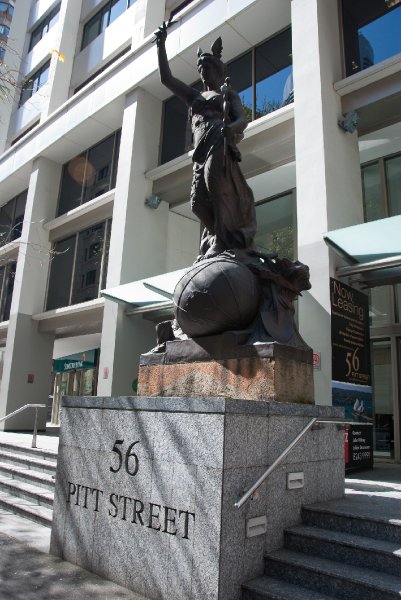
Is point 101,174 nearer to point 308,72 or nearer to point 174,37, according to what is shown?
point 174,37

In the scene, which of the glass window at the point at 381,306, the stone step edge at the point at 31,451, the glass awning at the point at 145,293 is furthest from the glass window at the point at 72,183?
the glass window at the point at 381,306

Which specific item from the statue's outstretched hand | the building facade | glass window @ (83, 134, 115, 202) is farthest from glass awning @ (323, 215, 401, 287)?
glass window @ (83, 134, 115, 202)

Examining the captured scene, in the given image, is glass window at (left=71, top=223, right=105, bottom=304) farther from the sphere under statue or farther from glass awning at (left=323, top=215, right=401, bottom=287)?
the sphere under statue

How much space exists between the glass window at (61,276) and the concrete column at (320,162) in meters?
11.1

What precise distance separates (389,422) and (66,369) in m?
17.9

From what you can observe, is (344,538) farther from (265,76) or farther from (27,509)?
(265,76)

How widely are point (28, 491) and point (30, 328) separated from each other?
41.0 feet

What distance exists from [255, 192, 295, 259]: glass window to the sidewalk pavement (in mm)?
8566

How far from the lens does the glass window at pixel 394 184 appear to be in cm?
1284

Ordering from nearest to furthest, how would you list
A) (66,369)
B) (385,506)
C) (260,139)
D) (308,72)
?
(385,506) < (308,72) < (260,139) < (66,369)

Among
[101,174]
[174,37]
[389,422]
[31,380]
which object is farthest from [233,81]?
[31,380]

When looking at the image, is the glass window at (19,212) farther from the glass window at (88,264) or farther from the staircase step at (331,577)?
the staircase step at (331,577)

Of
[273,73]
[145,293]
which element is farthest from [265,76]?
[145,293]

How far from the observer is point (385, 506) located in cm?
485
